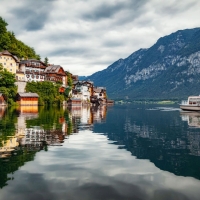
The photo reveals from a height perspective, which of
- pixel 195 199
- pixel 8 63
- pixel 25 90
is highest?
pixel 8 63

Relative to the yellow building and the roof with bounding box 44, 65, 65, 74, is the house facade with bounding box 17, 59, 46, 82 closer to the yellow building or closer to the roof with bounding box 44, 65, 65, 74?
the roof with bounding box 44, 65, 65, 74

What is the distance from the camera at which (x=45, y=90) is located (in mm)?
92250

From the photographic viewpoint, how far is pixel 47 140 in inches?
766

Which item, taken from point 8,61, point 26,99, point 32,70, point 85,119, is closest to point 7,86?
point 26,99

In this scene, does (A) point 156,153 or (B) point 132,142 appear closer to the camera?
(A) point 156,153

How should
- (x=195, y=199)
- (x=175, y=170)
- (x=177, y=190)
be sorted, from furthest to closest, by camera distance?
(x=175, y=170), (x=177, y=190), (x=195, y=199)

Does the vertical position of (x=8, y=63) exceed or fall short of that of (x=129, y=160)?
it exceeds it

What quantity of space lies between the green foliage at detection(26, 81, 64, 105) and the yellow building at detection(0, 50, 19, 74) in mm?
7774

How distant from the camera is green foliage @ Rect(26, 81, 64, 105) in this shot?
91.1 metres

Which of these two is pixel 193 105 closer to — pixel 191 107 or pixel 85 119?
pixel 191 107

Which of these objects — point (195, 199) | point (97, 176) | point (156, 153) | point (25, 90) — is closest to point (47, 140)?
point (156, 153)

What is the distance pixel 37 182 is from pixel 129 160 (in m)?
5.78

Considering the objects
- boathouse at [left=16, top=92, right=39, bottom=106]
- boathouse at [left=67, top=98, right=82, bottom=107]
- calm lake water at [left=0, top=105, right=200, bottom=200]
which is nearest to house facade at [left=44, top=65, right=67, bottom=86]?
boathouse at [left=67, top=98, right=82, bottom=107]

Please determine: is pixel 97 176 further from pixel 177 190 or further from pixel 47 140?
pixel 47 140
